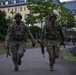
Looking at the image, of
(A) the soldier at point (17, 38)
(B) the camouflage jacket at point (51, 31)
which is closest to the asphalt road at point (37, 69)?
(A) the soldier at point (17, 38)

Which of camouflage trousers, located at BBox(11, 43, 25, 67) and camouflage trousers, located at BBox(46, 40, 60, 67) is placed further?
camouflage trousers, located at BBox(46, 40, 60, 67)

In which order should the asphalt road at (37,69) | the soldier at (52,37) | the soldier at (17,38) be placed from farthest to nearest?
1. the soldier at (52,37)
2. the soldier at (17,38)
3. the asphalt road at (37,69)

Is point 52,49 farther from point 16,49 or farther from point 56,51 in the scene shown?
point 16,49

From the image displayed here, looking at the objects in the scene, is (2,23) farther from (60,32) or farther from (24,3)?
(24,3)

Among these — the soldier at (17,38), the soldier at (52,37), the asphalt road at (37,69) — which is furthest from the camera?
the soldier at (52,37)

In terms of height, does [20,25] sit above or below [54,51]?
above

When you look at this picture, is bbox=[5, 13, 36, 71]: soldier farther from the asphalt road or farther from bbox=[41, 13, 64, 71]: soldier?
bbox=[41, 13, 64, 71]: soldier

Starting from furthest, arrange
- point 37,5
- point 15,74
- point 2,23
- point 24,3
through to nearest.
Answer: point 24,3 < point 37,5 < point 2,23 < point 15,74

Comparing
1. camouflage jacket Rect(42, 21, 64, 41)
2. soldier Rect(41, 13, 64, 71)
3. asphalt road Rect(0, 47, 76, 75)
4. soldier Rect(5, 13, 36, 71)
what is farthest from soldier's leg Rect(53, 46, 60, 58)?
soldier Rect(5, 13, 36, 71)

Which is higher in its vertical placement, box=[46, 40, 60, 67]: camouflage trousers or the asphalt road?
box=[46, 40, 60, 67]: camouflage trousers

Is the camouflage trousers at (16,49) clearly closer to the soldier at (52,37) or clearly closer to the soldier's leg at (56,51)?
the soldier at (52,37)

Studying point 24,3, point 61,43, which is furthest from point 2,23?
point 24,3

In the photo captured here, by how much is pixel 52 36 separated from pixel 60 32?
1.06 ft

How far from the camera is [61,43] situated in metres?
10.4
